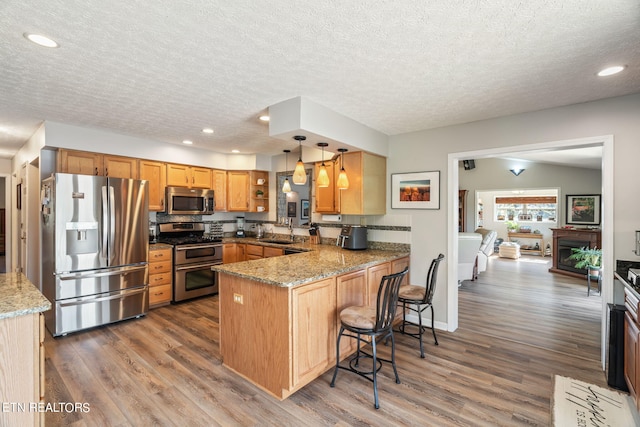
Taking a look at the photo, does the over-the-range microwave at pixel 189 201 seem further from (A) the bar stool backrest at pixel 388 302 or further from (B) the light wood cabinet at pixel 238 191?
(A) the bar stool backrest at pixel 388 302

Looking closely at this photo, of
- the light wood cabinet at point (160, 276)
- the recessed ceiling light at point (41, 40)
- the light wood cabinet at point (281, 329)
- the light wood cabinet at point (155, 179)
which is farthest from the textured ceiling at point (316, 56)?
the light wood cabinet at point (160, 276)

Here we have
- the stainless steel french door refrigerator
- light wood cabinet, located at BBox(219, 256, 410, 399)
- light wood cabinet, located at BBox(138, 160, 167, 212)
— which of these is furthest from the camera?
light wood cabinet, located at BBox(138, 160, 167, 212)

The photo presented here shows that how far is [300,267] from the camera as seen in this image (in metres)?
2.76

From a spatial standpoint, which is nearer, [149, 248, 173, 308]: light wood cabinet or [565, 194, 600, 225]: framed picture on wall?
[149, 248, 173, 308]: light wood cabinet

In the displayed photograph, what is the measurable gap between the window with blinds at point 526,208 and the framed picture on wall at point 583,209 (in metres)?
2.64

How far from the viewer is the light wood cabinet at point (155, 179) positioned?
179 inches

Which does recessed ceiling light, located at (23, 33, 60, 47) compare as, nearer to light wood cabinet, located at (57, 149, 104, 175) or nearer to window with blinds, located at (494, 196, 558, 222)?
light wood cabinet, located at (57, 149, 104, 175)

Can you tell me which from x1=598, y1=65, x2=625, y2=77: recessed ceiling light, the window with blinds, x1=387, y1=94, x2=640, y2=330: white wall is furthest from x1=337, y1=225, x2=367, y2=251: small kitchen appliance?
the window with blinds

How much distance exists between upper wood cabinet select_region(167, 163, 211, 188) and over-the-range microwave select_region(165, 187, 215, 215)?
12 cm

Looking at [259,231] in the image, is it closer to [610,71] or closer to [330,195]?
[330,195]

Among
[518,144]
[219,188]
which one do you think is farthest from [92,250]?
[518,144]

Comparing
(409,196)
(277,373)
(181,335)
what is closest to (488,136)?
(409,196)

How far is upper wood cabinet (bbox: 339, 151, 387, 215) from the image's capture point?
384cm

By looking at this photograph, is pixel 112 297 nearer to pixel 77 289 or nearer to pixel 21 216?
pixel 77 289
